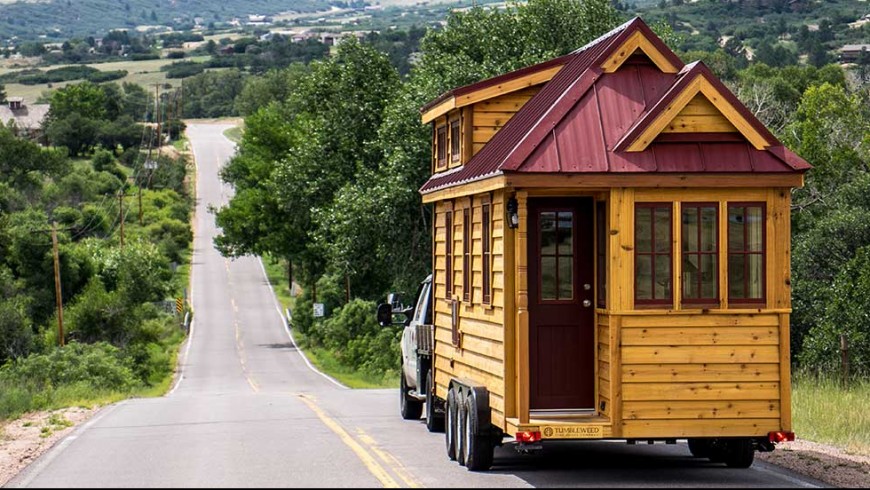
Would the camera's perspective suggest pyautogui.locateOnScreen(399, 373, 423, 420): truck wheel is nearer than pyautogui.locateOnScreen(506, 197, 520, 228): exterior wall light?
No

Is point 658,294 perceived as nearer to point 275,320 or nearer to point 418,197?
point 418,197

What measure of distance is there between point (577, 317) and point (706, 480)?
7.49ft

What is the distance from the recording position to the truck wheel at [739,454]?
597 inches

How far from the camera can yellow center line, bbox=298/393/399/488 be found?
14185 millimetres

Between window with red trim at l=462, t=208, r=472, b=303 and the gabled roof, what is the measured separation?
1149 mm

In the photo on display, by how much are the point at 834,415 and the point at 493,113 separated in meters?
6.61

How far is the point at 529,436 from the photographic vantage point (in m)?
13.9

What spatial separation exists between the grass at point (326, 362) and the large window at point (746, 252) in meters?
26.4

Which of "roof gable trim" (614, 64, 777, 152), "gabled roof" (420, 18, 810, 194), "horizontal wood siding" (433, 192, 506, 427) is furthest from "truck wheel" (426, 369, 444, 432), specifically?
"roof gable trim" (614, 64, 777, 152)

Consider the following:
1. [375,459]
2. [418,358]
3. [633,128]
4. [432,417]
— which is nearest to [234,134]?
[418,358]

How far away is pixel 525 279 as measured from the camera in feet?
46.9

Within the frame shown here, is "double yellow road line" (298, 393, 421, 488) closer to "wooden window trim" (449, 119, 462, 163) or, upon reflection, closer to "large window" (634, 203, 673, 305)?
"large window" (634, 203, 673, 305)

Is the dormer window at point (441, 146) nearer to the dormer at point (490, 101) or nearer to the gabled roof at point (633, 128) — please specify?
the dormer at point (490, 101)

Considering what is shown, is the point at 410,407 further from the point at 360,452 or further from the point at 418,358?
the point at 360,452
